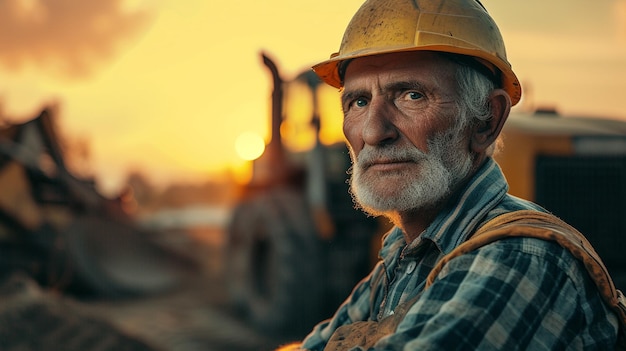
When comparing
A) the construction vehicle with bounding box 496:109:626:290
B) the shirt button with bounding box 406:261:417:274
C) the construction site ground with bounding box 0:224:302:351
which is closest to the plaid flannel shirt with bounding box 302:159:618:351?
the shirt button with bounding box 406:261:417:274

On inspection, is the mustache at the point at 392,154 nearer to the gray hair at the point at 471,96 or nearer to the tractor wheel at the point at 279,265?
the gray hair at the point at 471,96

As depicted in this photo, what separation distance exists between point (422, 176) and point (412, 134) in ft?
0.41

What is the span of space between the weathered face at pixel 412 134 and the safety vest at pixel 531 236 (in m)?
0.30

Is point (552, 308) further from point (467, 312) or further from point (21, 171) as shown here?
point (21, 171)

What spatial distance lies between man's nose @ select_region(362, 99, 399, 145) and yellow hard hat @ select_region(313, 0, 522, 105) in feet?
0.51

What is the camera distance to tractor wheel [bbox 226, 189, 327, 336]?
7348 millimetres

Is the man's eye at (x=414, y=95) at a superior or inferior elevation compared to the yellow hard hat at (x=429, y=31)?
inferior

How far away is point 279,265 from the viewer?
7.57m

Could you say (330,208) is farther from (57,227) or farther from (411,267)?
(411,267)

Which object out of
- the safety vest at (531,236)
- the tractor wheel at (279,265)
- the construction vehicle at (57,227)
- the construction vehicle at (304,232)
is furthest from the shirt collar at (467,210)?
the construction vehicle at (57,227)

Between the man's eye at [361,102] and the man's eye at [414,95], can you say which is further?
the man's eye at [361,102]

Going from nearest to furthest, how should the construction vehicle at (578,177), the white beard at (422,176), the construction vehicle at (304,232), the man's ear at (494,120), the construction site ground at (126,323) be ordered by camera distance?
the white beard at (422,176) → the man's ear at (494,120) → the construction vehicle at (578,177) → the construction site ground at (126,323) → the construction vehicle at (304,232)

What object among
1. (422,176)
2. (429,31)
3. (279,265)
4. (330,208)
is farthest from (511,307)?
(279,265)

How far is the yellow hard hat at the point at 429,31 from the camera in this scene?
1963 millimetres
